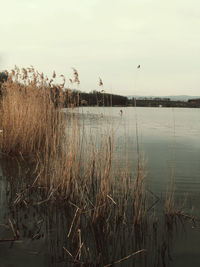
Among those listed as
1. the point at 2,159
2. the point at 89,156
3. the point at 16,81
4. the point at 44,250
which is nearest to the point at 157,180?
the point at 89,156

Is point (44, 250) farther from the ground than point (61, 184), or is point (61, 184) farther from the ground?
point (61, 184)

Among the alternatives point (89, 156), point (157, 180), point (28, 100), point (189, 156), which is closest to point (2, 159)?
point (28, 100)

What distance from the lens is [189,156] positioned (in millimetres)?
7215

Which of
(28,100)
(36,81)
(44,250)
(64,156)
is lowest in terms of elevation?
(44,250)

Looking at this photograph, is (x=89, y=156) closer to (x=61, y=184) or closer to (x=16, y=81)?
(x=61, y=184)

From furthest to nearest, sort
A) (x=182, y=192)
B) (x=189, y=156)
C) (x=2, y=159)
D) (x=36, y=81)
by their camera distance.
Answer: (x=189, y=156)
(x=36, y=81)
(x=2, y=159)
(x=182, y=192)

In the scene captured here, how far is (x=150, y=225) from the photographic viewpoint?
3010 millimetres

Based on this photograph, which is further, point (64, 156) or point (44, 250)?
point (64, 156)

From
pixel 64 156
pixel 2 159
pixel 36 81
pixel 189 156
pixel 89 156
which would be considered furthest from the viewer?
pixel 189 156

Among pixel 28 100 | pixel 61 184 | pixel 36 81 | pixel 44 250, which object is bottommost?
pixel 44 250

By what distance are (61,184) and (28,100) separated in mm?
3289

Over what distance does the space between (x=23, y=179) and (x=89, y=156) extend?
4.97 feet

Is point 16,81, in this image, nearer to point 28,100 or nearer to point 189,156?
point 28,100

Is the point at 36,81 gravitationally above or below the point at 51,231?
above
